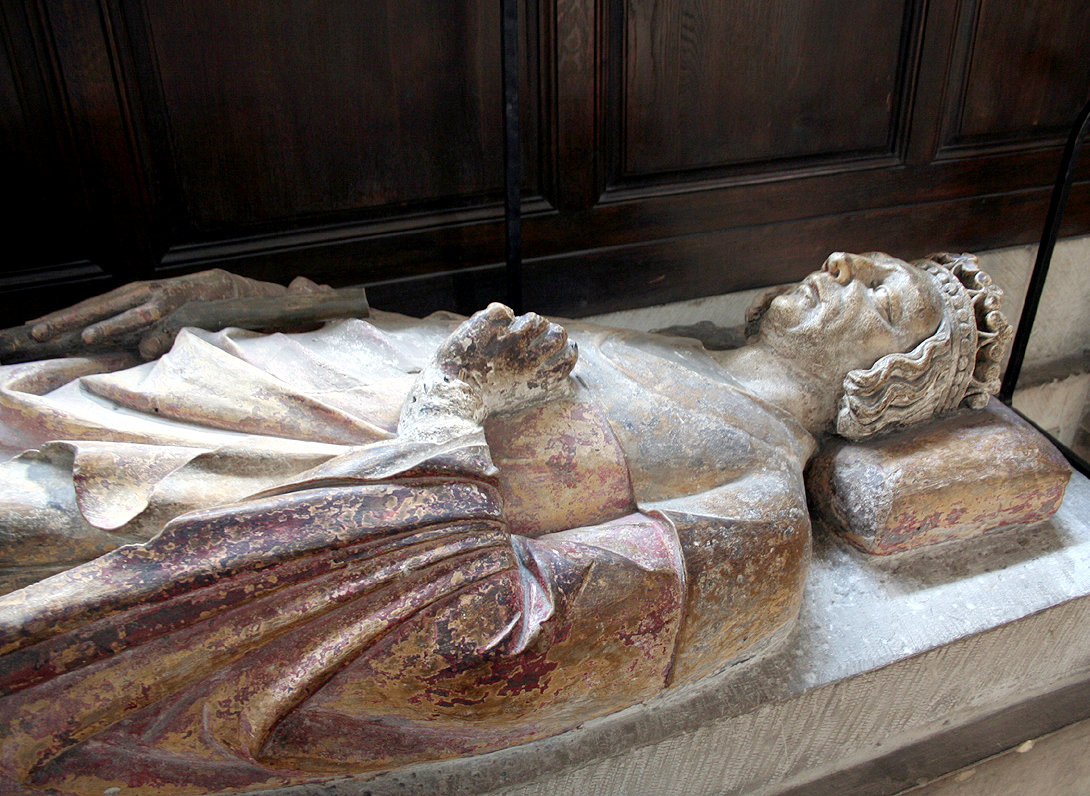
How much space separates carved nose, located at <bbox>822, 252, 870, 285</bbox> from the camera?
79.8 inches

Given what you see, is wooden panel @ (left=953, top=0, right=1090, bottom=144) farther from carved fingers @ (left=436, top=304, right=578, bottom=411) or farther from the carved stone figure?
carved fingers @ (left=436, top=304, right=578, bottom=411)

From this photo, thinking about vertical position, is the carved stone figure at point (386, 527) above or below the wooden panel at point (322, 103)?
below

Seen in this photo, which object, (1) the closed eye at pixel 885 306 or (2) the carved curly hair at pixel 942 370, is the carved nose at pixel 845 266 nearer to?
(1) the closed eye at pixel 885 306

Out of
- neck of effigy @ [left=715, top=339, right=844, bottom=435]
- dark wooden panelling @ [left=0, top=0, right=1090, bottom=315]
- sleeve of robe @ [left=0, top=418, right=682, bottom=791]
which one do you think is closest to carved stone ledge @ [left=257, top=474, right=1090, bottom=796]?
sleeve of robe @ [left=0, top=418, right=682, bottom=791]

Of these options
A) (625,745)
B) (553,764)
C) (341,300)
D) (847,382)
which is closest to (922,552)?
(847,382)

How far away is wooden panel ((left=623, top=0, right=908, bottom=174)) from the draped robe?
3.85 ft

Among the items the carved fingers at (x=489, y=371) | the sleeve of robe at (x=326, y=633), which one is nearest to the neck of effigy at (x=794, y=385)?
the carved fingers at (x=489, y=371)

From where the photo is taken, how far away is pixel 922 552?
7.00ft

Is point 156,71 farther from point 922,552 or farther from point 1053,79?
point 1053,79

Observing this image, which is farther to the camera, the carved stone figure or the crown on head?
the crown on head

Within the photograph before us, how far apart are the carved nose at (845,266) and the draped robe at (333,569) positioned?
0.52 m

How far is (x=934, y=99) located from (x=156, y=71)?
237 cm

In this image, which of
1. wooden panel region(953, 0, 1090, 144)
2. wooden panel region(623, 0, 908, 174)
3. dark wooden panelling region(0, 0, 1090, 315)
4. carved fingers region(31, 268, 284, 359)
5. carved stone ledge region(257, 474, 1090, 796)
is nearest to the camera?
carved stone ledge region(257, 474, 1090, 796)

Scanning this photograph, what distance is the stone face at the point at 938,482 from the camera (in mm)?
2010
